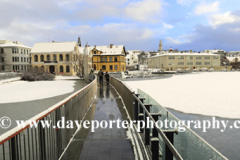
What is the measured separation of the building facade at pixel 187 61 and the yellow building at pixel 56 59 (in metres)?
50.7

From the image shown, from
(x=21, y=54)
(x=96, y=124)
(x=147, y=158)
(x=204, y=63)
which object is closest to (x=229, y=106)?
(x=96, y=124)

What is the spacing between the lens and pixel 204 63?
9675 centimetres

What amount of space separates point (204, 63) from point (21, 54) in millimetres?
80870

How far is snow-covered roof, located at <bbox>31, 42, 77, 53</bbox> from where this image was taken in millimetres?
55688

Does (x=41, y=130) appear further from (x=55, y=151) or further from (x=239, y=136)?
(x=239, y=136)

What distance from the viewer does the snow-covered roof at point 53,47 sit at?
55.7m

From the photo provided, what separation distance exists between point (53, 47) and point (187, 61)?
6407 centimetres

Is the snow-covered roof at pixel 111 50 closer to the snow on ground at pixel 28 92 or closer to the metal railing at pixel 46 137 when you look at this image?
the snow on ground at pixel 28 92

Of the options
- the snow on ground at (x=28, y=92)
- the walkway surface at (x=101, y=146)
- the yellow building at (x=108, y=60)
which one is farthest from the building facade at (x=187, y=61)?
the walkway surface at (x=101, y=146)

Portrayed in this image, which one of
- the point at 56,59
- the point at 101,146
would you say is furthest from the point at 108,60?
the point at 101,146

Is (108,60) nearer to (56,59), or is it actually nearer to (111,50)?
(111,50)

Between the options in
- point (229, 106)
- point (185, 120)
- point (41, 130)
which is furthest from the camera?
point (229, 106)

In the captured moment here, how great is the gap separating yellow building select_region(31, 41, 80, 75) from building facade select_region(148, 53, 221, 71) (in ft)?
166

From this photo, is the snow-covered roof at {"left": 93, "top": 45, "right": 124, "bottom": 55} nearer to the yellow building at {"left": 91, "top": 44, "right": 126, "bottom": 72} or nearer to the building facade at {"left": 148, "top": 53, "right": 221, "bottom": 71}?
the yellow building at {"left": 91, "top": 44, "right": 126, "bottom": 72}
